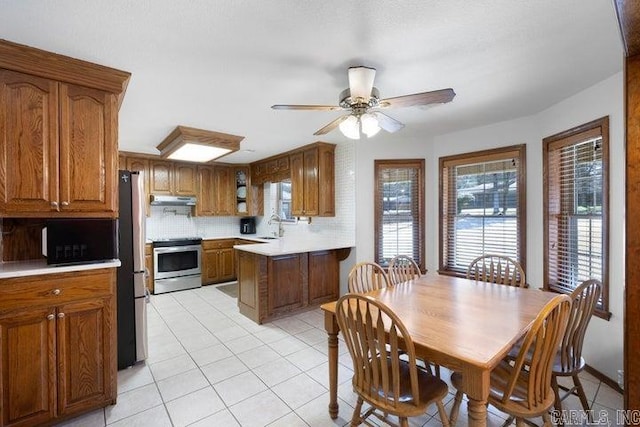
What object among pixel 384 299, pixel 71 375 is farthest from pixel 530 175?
pixel 71 375

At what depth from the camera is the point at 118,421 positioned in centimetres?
191

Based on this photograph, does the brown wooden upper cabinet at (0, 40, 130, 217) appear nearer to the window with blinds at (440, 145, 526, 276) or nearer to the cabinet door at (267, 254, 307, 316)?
the cabinet door at (267, 254, 307, 316)

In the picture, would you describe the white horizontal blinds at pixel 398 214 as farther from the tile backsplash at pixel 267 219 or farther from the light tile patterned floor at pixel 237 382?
the light tile patterned floor at pixel 237 382

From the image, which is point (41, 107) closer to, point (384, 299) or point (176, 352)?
point (176, 352)

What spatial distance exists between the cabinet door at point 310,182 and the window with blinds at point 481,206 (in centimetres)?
169

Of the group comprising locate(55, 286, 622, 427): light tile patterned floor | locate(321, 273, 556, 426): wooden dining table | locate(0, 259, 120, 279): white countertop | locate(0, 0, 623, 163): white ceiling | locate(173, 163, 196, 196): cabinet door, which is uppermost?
locate(0, 0, 623, 163): white ceiling

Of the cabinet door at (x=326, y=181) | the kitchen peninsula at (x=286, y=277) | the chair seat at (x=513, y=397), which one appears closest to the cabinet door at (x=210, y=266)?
the kitchen peninsula at (x=286, y=277)

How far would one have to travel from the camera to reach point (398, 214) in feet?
13.4

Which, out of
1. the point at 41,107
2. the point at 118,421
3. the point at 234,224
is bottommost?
the point at 118,421

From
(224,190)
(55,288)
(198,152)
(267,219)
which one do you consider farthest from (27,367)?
(267,219)

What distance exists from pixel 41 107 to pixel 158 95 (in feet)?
2.63

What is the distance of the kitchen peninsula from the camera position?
11.6 ft

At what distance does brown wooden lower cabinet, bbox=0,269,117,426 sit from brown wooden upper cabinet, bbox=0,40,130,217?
0.46 meters

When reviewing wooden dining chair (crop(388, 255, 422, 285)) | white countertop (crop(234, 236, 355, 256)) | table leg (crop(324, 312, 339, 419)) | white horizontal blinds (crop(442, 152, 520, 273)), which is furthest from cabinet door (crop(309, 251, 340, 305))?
table leg (crop(324, 312, 339, 419))
